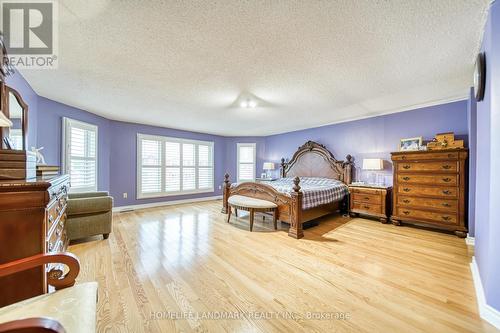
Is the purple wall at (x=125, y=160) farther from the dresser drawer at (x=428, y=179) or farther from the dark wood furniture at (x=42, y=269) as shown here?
the dresser drawer at (x=428, y=179)

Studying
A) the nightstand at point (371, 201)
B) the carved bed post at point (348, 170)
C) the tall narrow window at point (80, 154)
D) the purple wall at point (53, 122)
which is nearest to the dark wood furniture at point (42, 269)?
the purple wall at point (53, 122)

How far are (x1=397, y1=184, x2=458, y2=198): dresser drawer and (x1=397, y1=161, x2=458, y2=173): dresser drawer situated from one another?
0.29 meters

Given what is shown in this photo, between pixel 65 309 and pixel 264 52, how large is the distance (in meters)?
2.33

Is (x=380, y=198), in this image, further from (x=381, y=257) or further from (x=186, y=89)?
(x=186, y=89)

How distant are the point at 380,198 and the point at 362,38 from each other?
10.2 feet

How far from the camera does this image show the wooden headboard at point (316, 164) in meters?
4.65

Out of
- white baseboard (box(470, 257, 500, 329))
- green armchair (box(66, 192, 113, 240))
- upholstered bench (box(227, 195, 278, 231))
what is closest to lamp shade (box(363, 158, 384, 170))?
upholstered bench (box(227, 195, 278, 231))

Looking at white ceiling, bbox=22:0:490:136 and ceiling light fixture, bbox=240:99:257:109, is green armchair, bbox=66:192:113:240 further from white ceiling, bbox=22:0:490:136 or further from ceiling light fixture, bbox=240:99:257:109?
ceiling light fixture, bbox=240:99:257:109

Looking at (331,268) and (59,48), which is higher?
(59,48)

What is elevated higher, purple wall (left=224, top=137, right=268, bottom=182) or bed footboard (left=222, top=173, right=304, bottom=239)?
purple wall (left=224, top=137, right=268, bottom=182)

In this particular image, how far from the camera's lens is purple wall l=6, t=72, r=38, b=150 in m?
2.38

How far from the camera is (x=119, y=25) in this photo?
1.59 metres

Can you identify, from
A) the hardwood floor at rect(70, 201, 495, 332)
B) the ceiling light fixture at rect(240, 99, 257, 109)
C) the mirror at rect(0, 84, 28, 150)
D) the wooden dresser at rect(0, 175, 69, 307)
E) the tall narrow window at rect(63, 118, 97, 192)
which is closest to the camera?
the wooden dresser at rect(0, 175, 69, 307)

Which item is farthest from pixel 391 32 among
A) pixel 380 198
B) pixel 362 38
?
pixel 380 198
